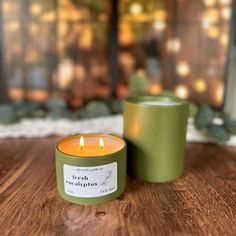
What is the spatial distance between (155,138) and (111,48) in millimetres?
747

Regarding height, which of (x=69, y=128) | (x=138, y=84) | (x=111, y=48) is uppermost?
(x=111, y=48)

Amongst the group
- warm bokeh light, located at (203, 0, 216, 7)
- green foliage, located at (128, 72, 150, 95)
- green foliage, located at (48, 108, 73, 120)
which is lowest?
green foliage, located at (48, 108, 73, 120)

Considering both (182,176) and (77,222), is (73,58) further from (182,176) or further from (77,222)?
(77,222)

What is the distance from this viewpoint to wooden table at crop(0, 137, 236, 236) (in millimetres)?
407

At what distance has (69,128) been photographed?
89 centimetres

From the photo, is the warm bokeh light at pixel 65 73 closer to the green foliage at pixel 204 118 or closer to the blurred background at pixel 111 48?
the blurred background at pixel 111 48

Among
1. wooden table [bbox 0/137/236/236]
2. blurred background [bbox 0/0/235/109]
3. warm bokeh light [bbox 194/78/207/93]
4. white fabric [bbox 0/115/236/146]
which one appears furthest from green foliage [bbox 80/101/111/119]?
warm bokeh light [bbox 194/78/207/93]

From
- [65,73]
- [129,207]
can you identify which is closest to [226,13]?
[65,73]

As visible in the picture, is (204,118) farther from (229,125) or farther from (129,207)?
(129,207)

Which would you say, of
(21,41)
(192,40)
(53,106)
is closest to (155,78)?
(192,40)

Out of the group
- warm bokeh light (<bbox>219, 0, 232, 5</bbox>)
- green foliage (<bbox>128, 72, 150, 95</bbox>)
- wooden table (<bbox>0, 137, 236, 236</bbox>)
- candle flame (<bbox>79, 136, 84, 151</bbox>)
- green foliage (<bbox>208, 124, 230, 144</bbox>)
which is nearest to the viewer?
wooden table (<bbox>0, 137, 236, 236</bbox>)

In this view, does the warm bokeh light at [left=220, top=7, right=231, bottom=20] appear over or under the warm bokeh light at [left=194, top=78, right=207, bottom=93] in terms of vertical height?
over

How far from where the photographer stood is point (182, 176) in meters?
0.58

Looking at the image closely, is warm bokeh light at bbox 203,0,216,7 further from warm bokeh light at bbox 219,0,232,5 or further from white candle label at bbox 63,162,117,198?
white candle label at bbox 63,162,117,198
